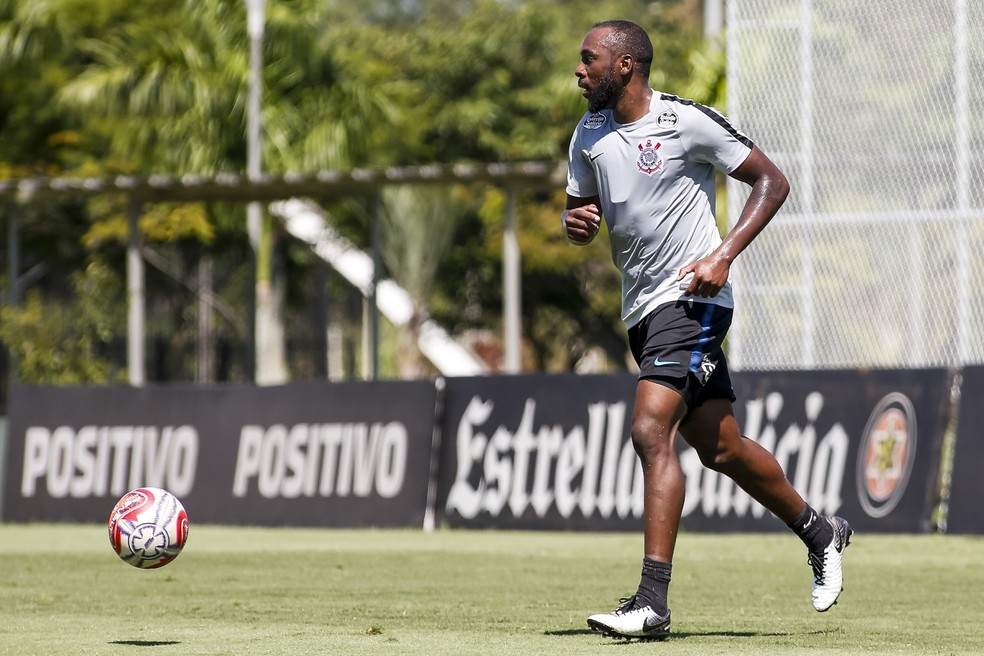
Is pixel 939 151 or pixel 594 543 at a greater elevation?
pixel 939 151

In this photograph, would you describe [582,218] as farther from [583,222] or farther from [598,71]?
[598,71]

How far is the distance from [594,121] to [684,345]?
0.94m

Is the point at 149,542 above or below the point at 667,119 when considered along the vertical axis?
below

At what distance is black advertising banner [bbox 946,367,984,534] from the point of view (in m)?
12.9

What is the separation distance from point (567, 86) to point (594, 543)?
13865 millimetres

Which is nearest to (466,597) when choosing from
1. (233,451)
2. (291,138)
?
(233,451)

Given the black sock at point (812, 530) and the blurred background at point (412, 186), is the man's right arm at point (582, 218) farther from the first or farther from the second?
the blurred background at point (412, 186)

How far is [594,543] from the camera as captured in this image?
13039 mm

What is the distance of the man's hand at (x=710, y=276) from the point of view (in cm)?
654

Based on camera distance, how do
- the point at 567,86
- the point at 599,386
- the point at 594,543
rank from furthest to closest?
the point at 567,86 < the point at 599,386 < the point at 594,543

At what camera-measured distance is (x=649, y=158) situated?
22.3 ft

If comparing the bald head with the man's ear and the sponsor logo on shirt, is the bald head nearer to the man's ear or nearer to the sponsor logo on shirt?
the man's ear

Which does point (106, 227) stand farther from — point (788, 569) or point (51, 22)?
point (788, 569)

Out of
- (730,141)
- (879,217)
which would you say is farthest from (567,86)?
(730,141)
